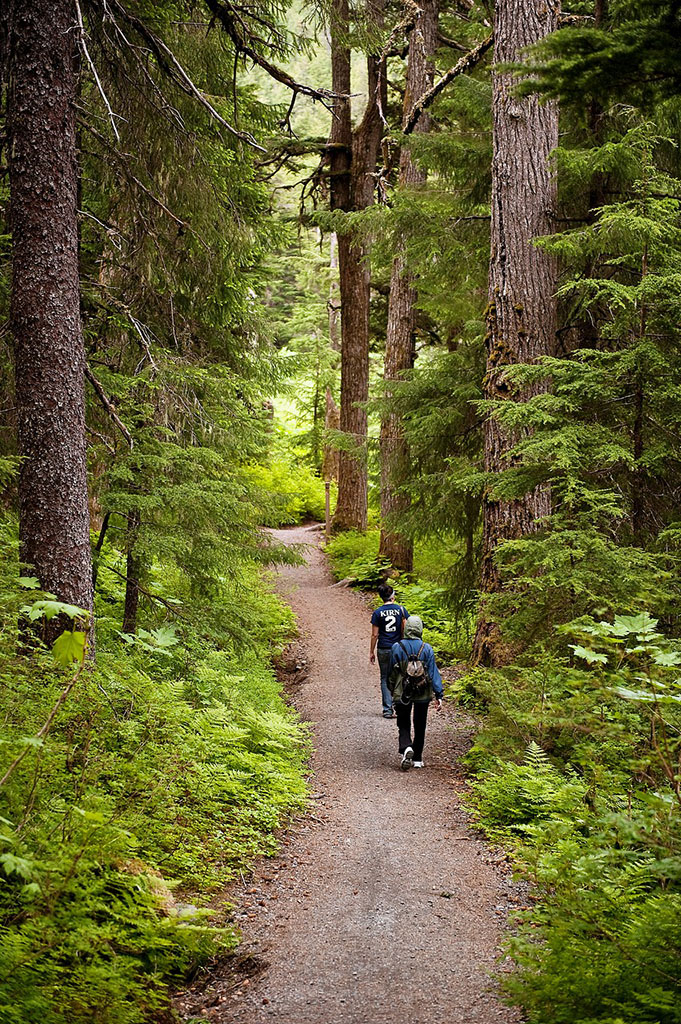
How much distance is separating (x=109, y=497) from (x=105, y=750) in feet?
10.3

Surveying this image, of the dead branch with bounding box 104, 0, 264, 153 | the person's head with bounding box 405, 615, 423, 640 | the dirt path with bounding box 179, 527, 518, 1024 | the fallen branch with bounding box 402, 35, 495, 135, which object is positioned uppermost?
the fallen branch with bounding box 402, 35, 495, 135

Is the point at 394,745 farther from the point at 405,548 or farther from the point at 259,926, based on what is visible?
the point at 405,548

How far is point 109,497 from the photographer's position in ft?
25.7

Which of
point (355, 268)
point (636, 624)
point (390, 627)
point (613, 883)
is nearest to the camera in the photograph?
point (636, 624)

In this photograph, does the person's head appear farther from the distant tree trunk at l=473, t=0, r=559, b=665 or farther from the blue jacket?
the distant tree trunk at l=473, t=0, r=559, b=665

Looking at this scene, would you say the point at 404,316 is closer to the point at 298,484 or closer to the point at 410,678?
the point at 410,678

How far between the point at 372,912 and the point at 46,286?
545cm

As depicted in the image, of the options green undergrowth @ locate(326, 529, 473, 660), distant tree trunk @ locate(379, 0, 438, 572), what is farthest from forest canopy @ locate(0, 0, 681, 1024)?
distant tree trunk @ locate(379, 0, 438, 572)

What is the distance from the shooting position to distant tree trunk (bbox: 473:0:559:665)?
902cm

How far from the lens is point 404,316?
17297mm

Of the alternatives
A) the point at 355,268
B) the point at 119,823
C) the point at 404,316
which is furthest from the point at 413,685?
the point at 355,268

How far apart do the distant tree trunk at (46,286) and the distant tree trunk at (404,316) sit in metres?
8.66

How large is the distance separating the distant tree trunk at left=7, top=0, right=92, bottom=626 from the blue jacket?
350 centimetres

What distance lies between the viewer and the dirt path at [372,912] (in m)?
4.13
